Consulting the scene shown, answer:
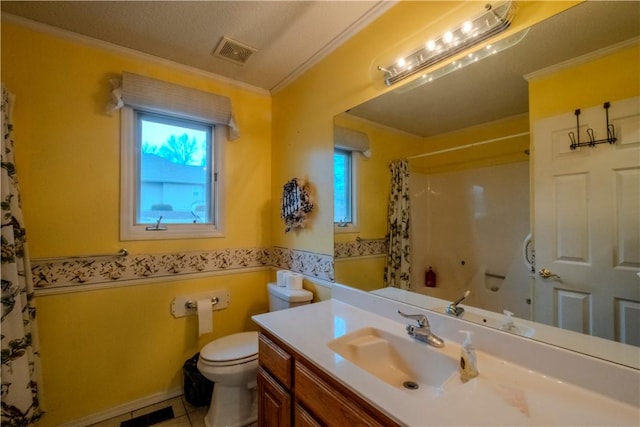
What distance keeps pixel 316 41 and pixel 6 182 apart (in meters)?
1.77

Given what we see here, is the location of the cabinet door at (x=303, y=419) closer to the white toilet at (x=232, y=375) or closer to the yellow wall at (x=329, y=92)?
the white toilet at (x=232, y=375)

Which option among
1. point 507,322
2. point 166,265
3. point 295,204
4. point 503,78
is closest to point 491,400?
point 507,322

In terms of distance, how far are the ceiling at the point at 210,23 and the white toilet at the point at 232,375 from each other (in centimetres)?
159

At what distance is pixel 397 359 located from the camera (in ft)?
3.63

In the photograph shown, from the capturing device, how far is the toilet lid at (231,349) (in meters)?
1.57

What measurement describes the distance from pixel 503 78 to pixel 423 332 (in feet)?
3.31

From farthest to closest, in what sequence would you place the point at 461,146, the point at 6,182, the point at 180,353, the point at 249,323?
the point at 249,323 < the point at 180,353 < the point at 6,182 < the point at 461,146

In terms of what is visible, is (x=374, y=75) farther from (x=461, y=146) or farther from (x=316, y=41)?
(x=461, y=146)

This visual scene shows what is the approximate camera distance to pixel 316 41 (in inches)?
66.5

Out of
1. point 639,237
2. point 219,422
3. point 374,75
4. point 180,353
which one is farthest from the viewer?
point 180,353

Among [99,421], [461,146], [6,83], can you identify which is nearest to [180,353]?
[99,421]

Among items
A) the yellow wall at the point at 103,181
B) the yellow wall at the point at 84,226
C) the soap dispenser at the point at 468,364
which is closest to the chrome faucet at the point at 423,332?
the soap dispenser at the point at 468,364

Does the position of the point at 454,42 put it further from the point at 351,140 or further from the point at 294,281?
the point at 294,281

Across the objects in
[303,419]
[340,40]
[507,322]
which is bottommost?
[303,419]
